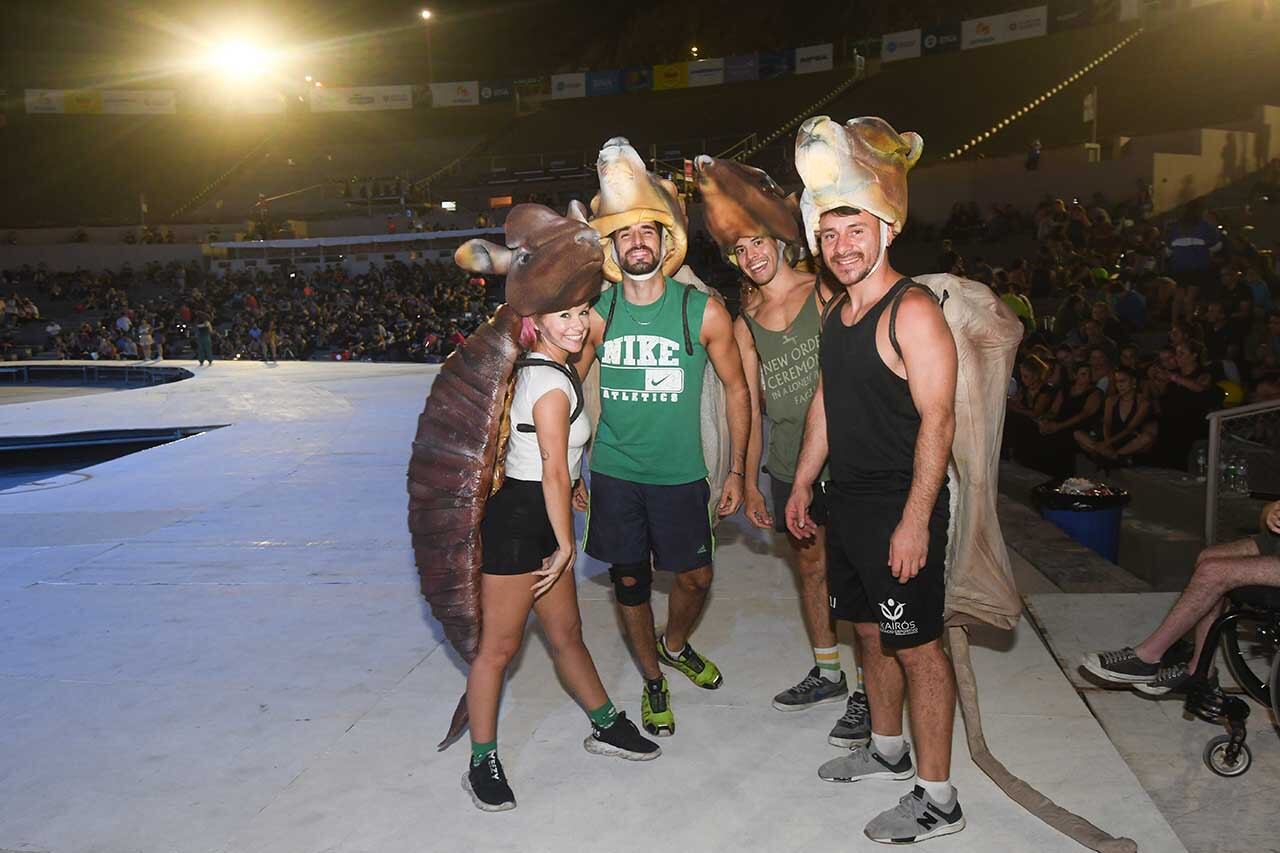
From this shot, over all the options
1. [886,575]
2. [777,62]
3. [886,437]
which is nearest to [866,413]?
[886,437]

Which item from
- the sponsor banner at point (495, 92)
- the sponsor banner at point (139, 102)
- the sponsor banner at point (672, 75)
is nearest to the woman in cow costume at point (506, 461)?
the sponsor banner at point (672, 75)

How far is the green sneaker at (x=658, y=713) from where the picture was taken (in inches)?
136

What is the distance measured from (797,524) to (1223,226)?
12.7 m

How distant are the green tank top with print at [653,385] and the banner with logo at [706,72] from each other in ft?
109

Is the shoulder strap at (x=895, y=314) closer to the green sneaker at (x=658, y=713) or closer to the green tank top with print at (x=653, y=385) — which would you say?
the green tank top with print at (x=653, y=385)

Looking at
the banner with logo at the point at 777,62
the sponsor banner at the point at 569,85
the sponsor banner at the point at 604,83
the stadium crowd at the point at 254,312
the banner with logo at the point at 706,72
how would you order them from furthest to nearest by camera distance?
the sponsor banner at the point at 569,85, the sponsor banner at the point at 604,83, the banner with logo at the point at 706,72, the banner with logo at the point at 777,62, the stadium crowd at the point at 254,312

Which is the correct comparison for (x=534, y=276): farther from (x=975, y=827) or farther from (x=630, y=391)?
(x=975, y=827)

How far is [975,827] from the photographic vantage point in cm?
283

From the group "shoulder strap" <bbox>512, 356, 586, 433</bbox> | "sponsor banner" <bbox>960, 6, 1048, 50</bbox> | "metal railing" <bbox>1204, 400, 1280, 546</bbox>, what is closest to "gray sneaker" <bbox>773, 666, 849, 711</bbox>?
"shoulder strap" <bbox>512, 356, 586, 433</bbox>

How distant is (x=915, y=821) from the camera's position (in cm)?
276

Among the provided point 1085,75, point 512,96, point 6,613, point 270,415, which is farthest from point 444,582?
point 512,96

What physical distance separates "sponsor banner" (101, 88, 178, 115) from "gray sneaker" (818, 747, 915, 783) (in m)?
44.0

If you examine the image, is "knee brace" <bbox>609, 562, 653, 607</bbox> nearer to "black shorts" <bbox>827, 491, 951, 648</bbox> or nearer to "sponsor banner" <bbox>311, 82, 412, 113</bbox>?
"black shorts" <bbox>827, 491, 951, 648</bbox>

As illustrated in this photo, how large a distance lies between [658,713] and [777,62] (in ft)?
110
